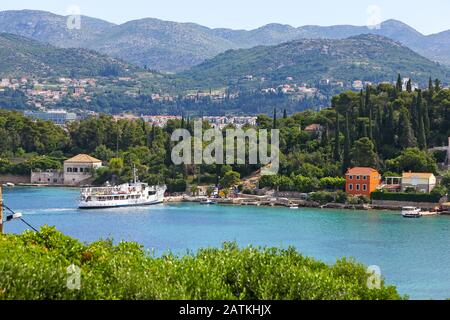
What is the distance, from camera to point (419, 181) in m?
36.6

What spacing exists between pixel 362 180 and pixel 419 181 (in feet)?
6.44

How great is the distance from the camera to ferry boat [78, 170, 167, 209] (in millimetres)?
39344

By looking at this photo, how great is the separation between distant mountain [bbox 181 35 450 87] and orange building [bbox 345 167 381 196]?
79.0 meters

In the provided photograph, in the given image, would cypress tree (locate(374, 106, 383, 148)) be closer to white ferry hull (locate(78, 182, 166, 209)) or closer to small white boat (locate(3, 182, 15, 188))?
white ferry hull (locate(78, 182, 166, 209))

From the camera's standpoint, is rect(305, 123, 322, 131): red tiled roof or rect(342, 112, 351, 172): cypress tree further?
rect(305, 123, 322, 131): red tiled roof

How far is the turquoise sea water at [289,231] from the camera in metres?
23.7

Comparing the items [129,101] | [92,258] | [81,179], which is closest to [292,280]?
[92,258]

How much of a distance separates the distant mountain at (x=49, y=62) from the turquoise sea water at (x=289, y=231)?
86847 millimetres

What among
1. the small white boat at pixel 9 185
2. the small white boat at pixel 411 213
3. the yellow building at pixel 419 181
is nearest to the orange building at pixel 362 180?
the yellow building at pixel 419 181

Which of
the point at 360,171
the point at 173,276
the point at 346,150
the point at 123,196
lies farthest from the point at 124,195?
the point at 173,276

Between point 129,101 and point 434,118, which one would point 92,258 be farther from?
point 129,101

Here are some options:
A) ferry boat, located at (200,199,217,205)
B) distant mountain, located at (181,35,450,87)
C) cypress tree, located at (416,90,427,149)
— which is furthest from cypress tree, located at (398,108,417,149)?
distant mountain, located at (181,35,450,87)

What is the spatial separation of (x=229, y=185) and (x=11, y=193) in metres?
10.2
